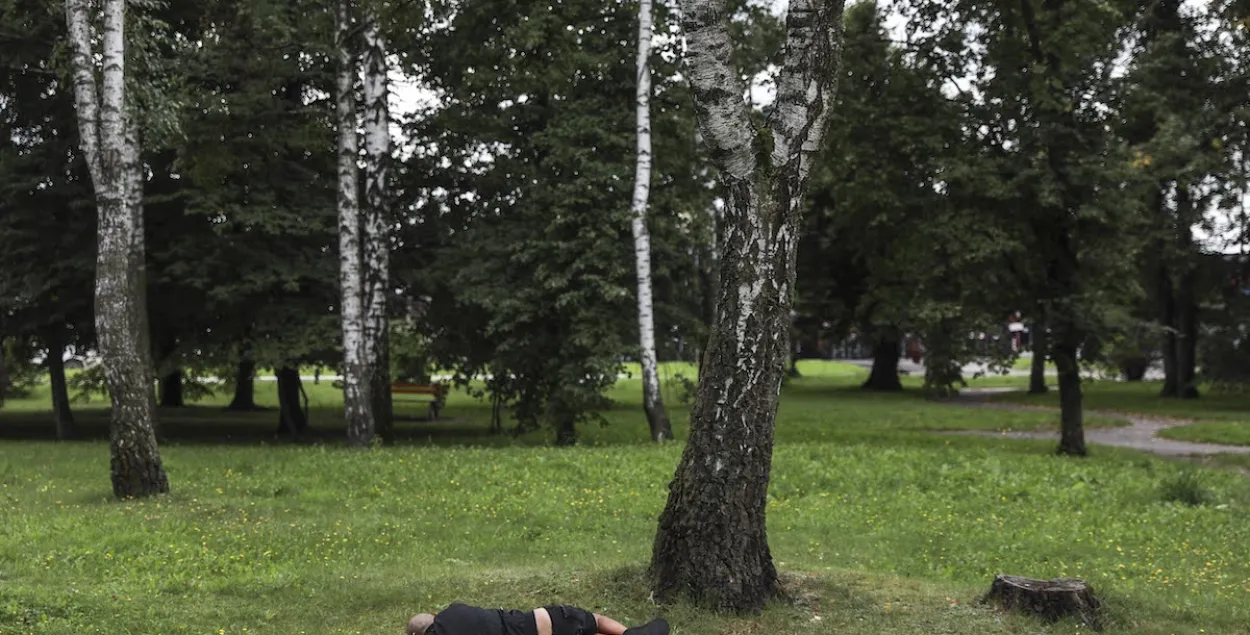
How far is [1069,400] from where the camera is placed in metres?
19.6

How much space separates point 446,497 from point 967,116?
11637 millimetres

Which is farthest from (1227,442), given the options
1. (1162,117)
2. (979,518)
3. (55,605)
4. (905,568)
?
(55,605)

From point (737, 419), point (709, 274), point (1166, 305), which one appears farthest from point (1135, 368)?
point (737, 419)

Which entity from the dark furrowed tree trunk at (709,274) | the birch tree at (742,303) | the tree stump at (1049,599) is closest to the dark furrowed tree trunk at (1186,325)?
the dark furrowed tree trunk at (709,274)

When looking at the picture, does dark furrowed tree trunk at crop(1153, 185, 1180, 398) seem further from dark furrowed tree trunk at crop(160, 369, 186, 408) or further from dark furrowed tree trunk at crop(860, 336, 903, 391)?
dark furrowed tree trunk at crop(160, 369, 186, 408)

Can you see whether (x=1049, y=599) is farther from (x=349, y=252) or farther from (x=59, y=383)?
(x=59, y=383)

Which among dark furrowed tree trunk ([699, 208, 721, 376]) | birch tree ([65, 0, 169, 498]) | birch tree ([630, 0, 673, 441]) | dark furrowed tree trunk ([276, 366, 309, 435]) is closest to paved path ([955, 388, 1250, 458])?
dark furrowed tree trunk ([699, 208, 721, 376])

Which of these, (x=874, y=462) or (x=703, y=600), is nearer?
(x=703, y=600)

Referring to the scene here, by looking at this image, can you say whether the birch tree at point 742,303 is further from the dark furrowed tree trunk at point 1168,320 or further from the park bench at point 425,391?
the dark furrowed tree trunk at point 1168,320

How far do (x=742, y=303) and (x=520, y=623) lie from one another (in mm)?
2531

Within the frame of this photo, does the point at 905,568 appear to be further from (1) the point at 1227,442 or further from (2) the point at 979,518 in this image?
(1) the point at 1227,442

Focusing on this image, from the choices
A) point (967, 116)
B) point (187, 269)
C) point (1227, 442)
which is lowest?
point (1227, 442)

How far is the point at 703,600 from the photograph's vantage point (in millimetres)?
7598

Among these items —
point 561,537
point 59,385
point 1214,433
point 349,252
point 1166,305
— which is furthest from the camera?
point 1166,305
